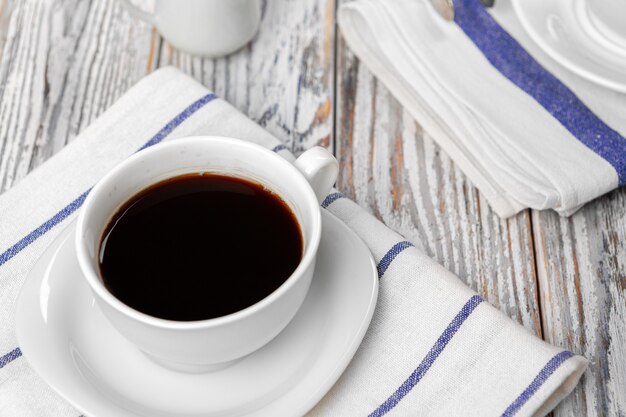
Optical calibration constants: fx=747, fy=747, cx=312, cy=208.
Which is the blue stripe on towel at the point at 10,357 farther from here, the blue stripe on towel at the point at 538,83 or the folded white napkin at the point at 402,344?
the blue stripe on towel at the point at 538,83

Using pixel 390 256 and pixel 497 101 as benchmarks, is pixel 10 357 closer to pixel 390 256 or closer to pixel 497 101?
pixel 390 256

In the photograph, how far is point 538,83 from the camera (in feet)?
2.92

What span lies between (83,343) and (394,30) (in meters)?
0.54

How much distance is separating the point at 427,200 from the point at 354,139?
0.12 metres

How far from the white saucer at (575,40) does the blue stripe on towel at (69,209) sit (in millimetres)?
374

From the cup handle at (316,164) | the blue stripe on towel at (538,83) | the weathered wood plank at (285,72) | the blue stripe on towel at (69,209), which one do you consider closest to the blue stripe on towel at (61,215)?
the blue stripe on towel at (69,209)

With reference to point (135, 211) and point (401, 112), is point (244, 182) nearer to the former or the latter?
point (135, 211)

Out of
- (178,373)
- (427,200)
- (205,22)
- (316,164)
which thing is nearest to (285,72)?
(205,22)

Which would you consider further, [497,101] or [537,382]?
[497,101]

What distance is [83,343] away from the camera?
646 millimetres

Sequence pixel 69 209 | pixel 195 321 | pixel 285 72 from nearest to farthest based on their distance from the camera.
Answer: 1. pixel 195 321
2. pixel 69 209
3. pixel 285 72

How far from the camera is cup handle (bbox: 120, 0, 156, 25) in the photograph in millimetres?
953

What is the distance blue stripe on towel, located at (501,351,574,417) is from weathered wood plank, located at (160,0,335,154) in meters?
0.39

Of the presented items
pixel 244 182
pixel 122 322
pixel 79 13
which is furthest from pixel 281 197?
pixel 79 13
